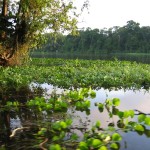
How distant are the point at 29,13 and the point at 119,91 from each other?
9952 millimetres

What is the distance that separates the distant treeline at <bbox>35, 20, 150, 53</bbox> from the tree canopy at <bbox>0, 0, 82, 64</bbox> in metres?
77.2

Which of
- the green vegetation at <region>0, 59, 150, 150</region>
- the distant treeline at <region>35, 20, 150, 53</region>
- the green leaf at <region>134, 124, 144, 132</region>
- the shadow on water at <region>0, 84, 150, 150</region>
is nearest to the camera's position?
the green vegetation at <region>0, 59, 150, 150</region>

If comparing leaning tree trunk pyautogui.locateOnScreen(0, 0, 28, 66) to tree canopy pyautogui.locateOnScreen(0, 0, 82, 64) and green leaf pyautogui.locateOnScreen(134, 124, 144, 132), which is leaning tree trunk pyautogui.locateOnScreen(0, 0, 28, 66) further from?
green leaf pyautogui.locateOnScreen(134, 124, 144, 132)

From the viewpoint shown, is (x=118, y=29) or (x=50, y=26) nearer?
(x=50, y=26)

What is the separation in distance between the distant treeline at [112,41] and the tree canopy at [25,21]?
77199 mm

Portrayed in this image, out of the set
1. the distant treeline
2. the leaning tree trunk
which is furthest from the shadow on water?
the distant treeline

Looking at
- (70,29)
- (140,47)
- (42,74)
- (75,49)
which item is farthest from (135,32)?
(42,74)

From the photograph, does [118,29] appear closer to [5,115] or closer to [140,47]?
[140,47]

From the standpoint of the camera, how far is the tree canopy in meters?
18.2

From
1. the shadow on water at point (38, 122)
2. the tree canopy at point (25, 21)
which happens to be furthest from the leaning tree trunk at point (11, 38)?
the shadow on water at point (38, 122)

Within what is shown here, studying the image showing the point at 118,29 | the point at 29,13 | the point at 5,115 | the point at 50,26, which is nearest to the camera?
the point at 5,115

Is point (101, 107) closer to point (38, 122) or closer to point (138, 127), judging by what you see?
point (38, 122)

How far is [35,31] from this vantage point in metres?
19.4

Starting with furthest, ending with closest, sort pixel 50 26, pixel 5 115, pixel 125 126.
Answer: pixel 50 26, pixel 5 115, pixel 125 126
